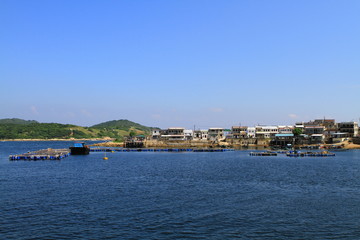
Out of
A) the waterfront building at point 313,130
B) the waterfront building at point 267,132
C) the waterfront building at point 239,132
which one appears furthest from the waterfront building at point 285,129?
the waterfront building at point 239,132

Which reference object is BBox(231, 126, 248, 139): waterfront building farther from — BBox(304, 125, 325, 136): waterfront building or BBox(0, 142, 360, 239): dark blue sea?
BBox(0, 142, 360, 239): dark blue sea

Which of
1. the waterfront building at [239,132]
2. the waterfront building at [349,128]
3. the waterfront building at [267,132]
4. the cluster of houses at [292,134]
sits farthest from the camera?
the waterfront building at [239,132]

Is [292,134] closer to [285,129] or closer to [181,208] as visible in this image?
[285,129]

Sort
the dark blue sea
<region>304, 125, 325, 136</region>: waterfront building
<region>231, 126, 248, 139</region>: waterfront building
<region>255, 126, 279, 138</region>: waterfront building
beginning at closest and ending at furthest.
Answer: the dark blue sea → <region>304, 125, 325, 136</region>: waterfront building → <region>255, 126, 279, 138</region>: waterfront building → <region>231, 126, 248, 139</region>: waterfront building

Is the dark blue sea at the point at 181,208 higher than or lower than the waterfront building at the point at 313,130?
lower

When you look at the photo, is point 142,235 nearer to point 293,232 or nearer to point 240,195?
point 293,232

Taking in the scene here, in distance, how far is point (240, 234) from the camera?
3219cm

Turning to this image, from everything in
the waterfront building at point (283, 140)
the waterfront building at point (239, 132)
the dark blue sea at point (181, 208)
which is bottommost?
the dark blue sea at point (181, 208)

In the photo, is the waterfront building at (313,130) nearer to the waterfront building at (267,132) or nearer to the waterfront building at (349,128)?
the waterfront building at (349,128)

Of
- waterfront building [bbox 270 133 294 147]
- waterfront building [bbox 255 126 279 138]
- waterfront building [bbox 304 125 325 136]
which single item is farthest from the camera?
waterfront building [bbox 255 126 279 138]

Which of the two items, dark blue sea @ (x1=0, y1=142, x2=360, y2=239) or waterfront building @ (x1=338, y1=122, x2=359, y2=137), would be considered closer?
dark blue sea @ (x1=0, y1=142, x2=360, y2=239)

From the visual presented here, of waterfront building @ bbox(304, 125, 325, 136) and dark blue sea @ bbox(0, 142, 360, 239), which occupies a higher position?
waterfront building @ bbox(304, 125, 325, 136)

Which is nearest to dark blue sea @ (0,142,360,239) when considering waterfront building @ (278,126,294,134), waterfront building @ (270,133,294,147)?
waterfront building @ (270,133,294,147)

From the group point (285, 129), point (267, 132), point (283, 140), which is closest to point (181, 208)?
point (283, 140)
